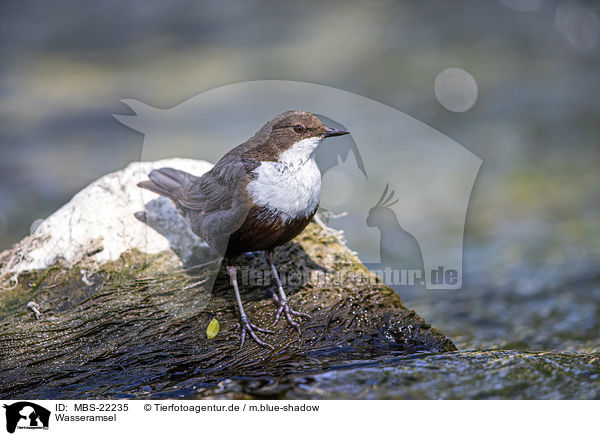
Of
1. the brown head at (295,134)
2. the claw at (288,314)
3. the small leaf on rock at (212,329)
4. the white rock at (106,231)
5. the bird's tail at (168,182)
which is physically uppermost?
the brown head at (295,134)

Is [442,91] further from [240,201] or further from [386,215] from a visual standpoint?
[240,201]

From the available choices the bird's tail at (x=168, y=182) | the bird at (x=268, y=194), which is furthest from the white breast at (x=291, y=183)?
the bird's tail at (x=168, y=182)

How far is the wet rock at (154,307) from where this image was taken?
3.39 meters

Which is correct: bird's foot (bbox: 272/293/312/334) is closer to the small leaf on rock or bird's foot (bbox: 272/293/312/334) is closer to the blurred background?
the small leaf on rock

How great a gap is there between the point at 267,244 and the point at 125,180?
1682 mm

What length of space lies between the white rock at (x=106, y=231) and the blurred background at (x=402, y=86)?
285 cm

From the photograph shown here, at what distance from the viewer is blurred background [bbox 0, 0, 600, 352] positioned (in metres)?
7.11

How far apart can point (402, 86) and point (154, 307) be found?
7.78 meters

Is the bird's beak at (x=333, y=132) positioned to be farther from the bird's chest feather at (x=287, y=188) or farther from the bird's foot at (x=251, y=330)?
the bird's foot at (x=251, y=330)

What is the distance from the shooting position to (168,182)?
437 cm

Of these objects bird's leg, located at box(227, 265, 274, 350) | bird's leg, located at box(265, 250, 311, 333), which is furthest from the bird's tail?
bird's leg, located at box(265, 250, 311, 333)
